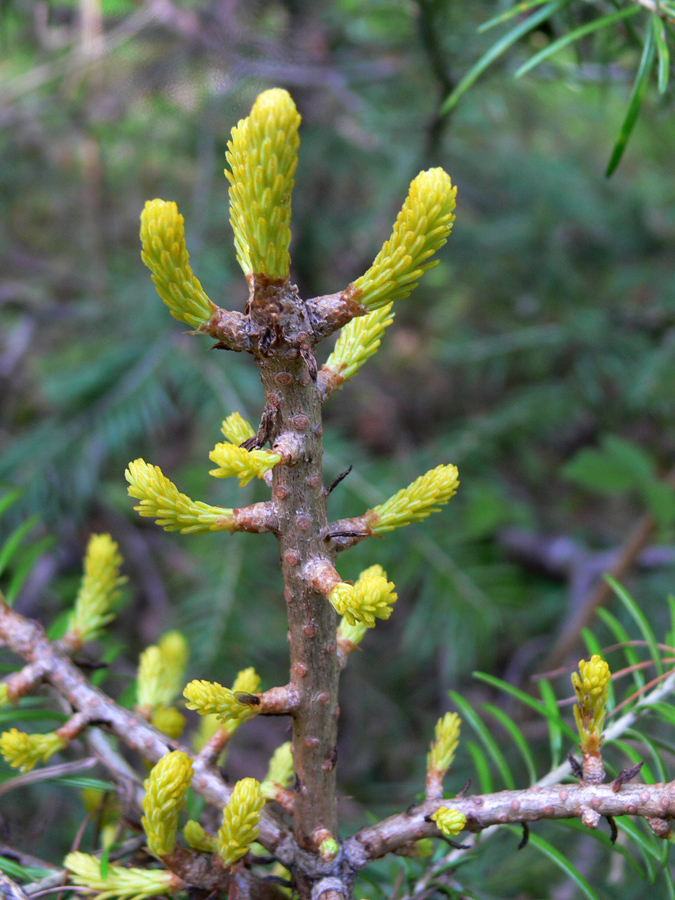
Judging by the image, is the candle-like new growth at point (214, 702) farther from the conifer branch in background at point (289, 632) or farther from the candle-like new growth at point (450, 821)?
the candle-like new growth at point (450, 821)

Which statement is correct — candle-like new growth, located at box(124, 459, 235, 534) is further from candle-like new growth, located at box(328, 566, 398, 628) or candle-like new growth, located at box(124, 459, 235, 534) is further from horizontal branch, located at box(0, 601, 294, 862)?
horizontal branch, located at box(0, 601, 294, 862)

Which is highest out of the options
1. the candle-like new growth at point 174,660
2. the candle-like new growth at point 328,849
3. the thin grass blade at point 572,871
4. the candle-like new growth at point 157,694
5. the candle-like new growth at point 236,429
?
the candle-like new growth at point 236,429

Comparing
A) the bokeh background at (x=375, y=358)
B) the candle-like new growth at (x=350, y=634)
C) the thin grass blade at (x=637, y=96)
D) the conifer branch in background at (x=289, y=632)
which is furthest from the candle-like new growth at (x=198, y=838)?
the thin grass blade at (x=637, y=96)

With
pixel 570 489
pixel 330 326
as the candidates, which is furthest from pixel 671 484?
pixel 330 326

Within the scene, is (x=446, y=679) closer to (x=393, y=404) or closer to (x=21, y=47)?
(x=393, y=404)

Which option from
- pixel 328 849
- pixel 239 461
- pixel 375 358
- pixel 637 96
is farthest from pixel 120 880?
pixel 375 358

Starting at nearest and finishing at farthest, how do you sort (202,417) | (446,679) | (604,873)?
(604,873) → (202,417) → (446,679)

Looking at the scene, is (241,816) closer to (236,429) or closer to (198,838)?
(198,838)
